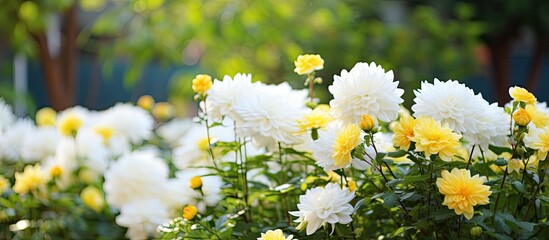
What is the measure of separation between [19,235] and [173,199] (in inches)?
11.6

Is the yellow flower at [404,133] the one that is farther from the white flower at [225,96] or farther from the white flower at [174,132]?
the white flower at [174,132]

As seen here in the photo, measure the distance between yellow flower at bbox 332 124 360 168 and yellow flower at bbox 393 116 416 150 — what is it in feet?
0.13

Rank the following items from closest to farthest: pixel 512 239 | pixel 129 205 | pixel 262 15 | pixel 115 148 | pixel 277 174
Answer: pixel 512 239
pixel 277 174
pixel 129 205
pixel 115 148
pixel 262 15

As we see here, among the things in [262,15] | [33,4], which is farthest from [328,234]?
[33,4]

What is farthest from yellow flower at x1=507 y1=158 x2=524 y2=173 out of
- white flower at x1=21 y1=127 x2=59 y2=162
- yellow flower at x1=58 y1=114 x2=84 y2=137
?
white flower at x1=21 y1=127 x2=59 y2=162

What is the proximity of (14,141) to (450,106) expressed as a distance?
3.67 feet

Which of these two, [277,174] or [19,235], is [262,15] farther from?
[277,174]

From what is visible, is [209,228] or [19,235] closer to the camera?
[209,228]

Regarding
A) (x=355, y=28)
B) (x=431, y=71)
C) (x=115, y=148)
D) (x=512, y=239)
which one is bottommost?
(x=512, y=239)

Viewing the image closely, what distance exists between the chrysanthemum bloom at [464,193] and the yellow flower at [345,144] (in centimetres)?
9

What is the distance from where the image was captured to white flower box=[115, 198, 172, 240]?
46.2 inches

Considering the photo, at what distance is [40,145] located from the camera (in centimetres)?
162

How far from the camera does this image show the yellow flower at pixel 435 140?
705 mm

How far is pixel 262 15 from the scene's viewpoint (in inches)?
106
